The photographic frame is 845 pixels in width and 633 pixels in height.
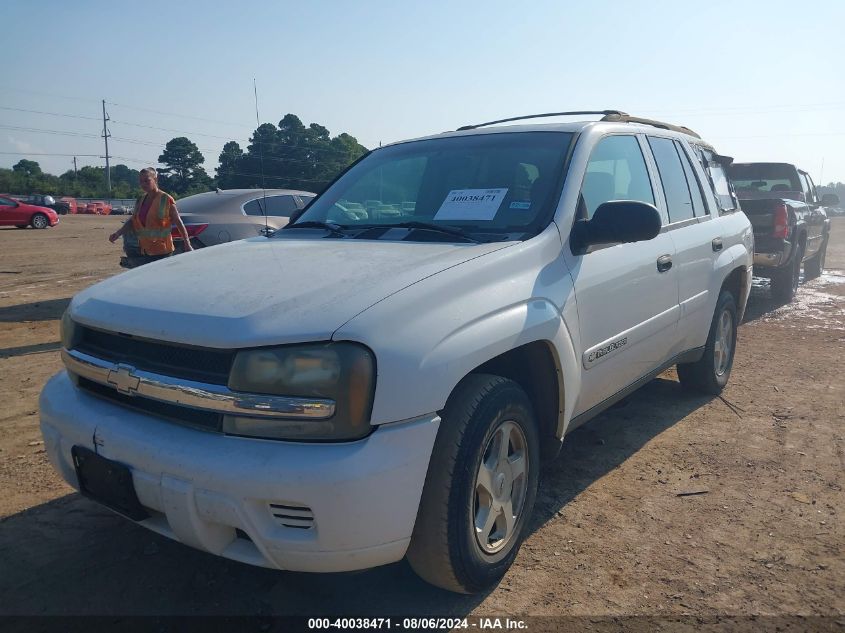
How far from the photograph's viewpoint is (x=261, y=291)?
227cm

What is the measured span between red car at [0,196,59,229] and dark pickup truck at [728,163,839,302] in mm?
25255

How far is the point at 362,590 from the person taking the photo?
2.51 m

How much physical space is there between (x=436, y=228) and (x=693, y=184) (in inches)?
89.9

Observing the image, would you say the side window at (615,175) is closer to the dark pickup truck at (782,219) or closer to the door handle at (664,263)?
the door handle at (664,263)

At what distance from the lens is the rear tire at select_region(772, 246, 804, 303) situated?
8938mm

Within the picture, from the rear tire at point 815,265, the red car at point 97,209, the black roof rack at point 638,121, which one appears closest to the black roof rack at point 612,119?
the black roof rack at point 638,121

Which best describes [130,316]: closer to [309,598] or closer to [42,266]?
[309,598]

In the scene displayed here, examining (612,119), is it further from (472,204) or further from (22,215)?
(22,215)

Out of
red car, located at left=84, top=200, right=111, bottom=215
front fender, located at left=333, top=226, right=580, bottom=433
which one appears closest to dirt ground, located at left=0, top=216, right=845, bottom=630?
front fender, located at left=333, top=226, right=580, bottom=433

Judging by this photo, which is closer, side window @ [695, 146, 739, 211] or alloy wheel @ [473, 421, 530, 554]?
alloy wheel @ [473, 421, 530, 554]

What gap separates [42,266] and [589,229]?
12671 mm

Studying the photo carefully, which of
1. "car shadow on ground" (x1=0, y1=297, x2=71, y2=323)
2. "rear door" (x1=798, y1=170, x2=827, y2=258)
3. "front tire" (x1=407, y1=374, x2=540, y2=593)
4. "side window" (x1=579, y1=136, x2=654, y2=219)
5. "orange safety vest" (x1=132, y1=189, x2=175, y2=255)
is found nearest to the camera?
"front tire" (x1=407, y1=374, x2=540, y2=593)

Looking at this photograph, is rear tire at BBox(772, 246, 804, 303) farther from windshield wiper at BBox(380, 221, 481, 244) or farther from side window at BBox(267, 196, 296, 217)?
windshield wiper at BBox(380, 221, 481, 244)

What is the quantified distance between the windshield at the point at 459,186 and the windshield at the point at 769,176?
8816 millimetres
